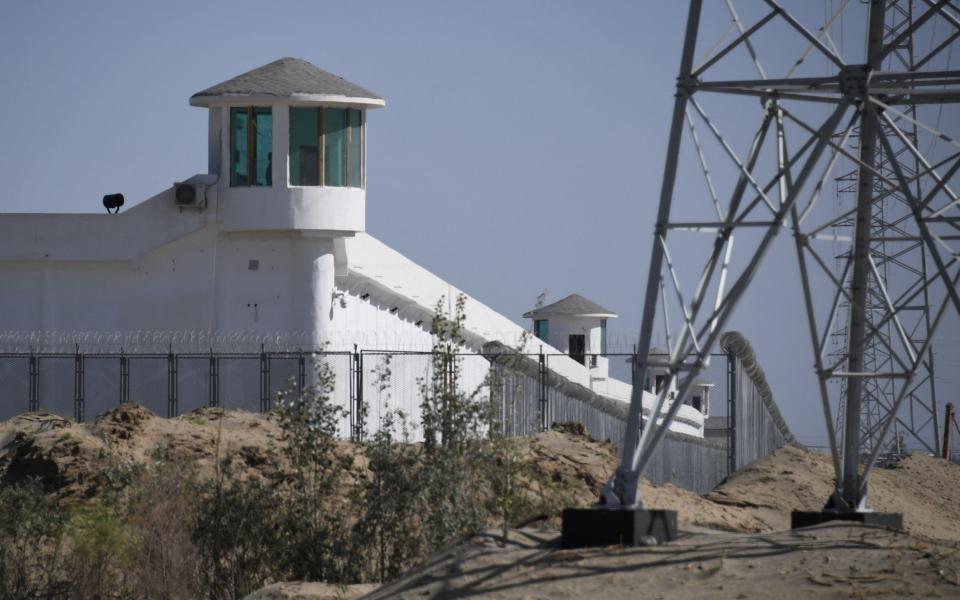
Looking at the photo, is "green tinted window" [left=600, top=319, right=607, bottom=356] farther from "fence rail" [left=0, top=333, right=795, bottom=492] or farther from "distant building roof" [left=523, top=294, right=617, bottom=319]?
"fence rail" [left=0, top=333, right=795, bottom=492]

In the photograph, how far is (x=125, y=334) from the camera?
38594 millimetres

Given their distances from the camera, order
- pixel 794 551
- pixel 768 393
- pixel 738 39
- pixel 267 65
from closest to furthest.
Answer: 1. pixel 794 551
2. pixel 738 39
3. pixel 768 393
4. pixel 267 65

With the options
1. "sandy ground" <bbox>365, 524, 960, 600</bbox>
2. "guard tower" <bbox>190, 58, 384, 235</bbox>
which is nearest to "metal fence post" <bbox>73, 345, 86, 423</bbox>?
"guard tower" <bbox>190, 58, 384, 235</bbox>

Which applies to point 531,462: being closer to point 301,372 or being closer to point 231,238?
point 301,372

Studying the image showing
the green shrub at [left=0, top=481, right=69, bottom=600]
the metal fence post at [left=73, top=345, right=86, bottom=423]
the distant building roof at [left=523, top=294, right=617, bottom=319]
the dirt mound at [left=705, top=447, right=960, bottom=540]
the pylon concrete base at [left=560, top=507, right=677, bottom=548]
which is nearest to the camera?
the pylon concrete base at [left=560, top=507, right=677, bottom=548]

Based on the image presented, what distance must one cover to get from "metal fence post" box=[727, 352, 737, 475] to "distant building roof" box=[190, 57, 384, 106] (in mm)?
14795

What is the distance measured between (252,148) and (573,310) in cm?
Result: 3085

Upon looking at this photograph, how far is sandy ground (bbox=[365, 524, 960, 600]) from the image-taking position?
11484mm

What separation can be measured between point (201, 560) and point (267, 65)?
24.4 meters

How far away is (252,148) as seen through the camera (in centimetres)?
3853

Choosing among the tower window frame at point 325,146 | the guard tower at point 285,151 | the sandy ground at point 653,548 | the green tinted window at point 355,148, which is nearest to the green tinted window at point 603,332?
the green tinted window at point 355,148

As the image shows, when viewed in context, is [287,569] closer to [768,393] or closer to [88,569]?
[88,569]

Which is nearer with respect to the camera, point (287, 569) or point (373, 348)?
point (287, 569)

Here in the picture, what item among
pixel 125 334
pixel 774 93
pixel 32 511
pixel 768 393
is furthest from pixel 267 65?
pixel 774 93
